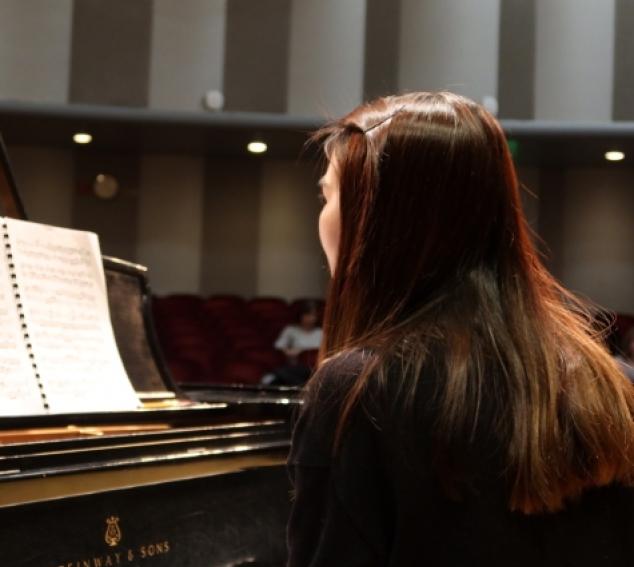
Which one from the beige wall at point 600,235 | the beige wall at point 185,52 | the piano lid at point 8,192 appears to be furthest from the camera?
the beige wall at point 600,235

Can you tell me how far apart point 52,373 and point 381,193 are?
101 centimetres

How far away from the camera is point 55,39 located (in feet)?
28.0

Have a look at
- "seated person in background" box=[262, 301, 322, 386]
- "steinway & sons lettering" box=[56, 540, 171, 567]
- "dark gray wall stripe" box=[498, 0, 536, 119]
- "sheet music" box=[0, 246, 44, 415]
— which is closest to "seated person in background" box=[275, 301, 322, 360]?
"seated person in background" box=[262, 301, 322, 386]

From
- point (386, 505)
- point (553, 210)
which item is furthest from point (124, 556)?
point (553, 210)

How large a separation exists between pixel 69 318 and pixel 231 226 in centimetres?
845

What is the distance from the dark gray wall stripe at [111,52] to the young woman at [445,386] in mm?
7670

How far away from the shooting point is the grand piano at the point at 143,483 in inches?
59.7

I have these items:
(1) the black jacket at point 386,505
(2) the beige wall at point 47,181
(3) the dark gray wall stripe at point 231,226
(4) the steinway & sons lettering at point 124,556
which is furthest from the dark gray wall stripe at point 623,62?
(1) the black jacket at point 386,505

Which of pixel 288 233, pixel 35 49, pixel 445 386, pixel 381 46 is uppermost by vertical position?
pixel 381 46

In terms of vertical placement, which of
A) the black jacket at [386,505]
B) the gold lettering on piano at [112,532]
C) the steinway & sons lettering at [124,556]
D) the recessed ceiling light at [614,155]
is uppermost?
the recessed ceiling light at [614,155]

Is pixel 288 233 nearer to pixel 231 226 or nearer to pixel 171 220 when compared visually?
pixel 231 226

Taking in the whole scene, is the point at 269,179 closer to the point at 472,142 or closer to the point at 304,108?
the point at 304,108

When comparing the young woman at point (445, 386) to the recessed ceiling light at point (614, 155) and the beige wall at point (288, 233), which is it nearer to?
the recessed ceiling light at point (614, 155)

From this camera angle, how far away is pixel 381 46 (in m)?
8.80
